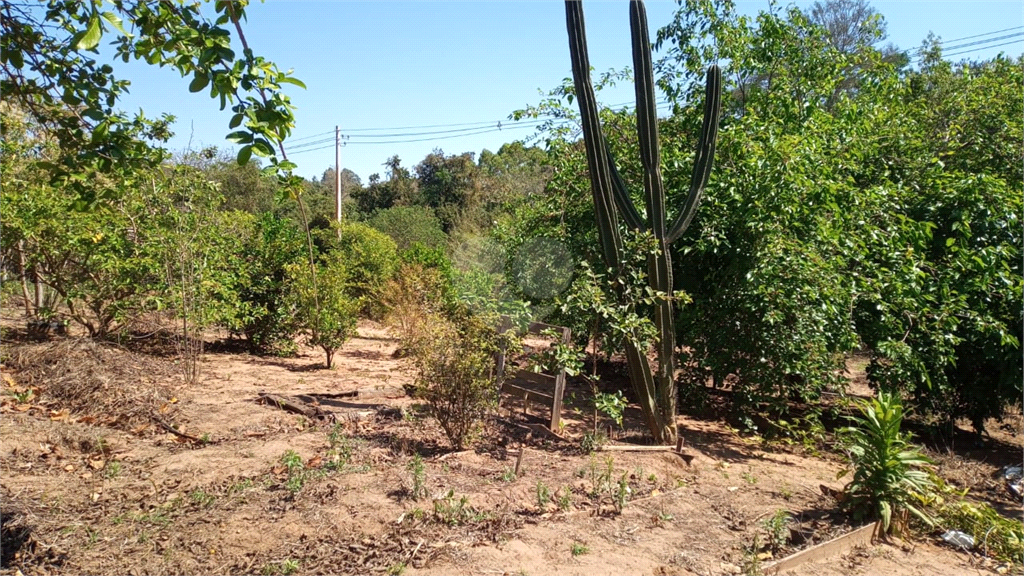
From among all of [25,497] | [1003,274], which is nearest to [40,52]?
[25,497]

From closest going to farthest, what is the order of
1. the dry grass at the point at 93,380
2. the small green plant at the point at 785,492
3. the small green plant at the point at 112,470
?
the small green plant at the point at 112,470
the small green plant at the point at 785,492
the dry grass at the point at 93,380

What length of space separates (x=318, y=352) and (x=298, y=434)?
5.45m

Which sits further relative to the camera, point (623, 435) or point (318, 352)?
point (318, 352)

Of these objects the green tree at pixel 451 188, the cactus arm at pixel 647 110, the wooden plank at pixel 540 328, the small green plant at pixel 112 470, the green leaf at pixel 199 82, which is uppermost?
the green tree at pixel 451 188

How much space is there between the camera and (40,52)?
3.61 m

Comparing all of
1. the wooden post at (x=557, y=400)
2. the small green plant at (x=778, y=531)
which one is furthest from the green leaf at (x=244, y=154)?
the wooden post at (x=557, y=400)

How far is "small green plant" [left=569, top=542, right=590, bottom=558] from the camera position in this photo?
3.88m

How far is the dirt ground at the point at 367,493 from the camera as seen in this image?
12.4ft

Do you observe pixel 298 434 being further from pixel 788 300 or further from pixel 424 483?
pixel 788 300

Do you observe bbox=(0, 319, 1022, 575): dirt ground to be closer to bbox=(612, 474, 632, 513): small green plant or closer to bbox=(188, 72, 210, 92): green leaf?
bbox=(612, 474, 632, 513): small green plant

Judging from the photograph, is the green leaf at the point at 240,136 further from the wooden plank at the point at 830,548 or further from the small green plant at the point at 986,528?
the small green plant at the point at 986,528

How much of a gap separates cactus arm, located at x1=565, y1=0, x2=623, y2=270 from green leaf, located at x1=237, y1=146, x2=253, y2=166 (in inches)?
127

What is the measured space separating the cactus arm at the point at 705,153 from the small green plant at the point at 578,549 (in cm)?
284

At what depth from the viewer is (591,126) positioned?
5.55 m
